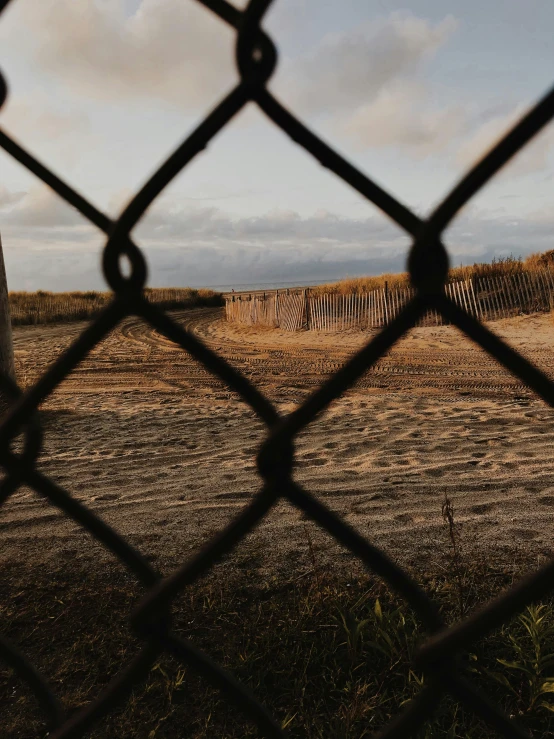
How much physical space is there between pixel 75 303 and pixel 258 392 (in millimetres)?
26043

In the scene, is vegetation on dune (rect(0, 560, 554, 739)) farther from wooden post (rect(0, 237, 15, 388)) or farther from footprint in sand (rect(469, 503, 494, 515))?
wooden post (rect(0, 237, 15, 388))

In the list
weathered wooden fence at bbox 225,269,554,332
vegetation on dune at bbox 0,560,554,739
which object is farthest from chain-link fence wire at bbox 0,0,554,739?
weathered wooden fence at bbox 225,269,554,332

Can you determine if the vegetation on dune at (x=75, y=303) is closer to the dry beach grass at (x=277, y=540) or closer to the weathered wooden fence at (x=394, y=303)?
the weathered wooden fence at (x=394, y=303)

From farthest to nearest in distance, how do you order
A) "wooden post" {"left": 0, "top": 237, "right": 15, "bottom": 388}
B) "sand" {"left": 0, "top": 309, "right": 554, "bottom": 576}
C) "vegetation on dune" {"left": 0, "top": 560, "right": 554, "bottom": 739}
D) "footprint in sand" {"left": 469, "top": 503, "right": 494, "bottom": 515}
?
"wooden post" {"left": 0, "top": 237, "right": 15, "bottom": 388}
"footprint in sand" {"left": 469, "top": 503, "right": 494, "bottom": 515}
"sand" {"left": 0, "top": 309, "right": 554, "bottom": 576}
"vegetation on dune" {"left": 0, "top": 560, "right": 554, "bottom": 739}

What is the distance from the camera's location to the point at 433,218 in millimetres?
459

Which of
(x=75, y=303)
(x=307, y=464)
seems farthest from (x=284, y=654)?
(x=75, y=303)

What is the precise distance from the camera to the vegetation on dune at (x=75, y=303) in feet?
73.9

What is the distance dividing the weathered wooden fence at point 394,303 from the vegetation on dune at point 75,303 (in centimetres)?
423

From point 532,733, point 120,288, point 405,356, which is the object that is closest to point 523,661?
point 532,733

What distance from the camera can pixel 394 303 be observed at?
1551 cm

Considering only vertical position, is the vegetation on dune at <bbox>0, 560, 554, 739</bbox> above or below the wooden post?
below

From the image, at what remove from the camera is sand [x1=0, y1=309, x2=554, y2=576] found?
3346mm

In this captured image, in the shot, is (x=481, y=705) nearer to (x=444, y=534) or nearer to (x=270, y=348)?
(x=444, y=534)

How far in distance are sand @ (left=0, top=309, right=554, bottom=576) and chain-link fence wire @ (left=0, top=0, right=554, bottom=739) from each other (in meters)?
2.48
